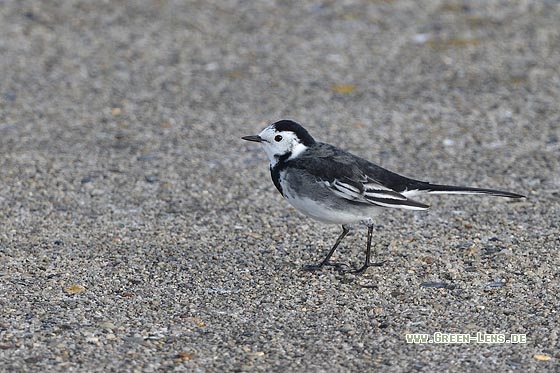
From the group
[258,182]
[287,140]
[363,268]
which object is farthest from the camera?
[258,182]

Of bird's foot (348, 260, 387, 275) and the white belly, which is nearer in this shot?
the white belly

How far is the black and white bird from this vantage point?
5734 mm

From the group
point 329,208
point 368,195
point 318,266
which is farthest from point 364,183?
point 318,266

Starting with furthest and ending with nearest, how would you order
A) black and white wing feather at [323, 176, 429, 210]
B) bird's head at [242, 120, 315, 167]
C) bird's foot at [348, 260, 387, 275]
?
bird's head at [242, 120, 315, 167] → bird's foot at [348, 260, 387, 275] → black and white wing feather at [323, 176, 429, 210]

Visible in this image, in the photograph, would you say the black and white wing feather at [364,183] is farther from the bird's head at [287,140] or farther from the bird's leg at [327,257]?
the bird's leg at [327,257]

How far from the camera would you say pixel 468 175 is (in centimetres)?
752

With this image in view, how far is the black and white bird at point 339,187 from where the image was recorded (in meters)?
5.73

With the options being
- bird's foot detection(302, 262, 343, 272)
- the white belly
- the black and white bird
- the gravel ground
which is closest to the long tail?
the black and white bird

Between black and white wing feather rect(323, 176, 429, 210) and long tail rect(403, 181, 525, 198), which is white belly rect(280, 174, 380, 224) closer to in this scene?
black and white wing feather rect(323, 176, 429, 210)

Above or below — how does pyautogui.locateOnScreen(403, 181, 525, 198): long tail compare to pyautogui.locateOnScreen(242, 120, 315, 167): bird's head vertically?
below

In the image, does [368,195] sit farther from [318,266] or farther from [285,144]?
[285,144]

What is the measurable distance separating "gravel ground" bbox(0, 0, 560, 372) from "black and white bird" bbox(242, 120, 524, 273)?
14.8 inches

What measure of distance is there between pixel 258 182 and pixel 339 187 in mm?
1819

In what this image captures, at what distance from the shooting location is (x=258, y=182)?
748 centimetres
